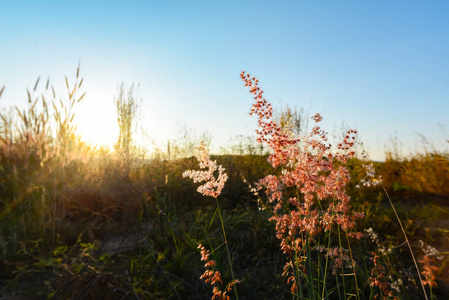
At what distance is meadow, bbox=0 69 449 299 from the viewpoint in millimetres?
1770

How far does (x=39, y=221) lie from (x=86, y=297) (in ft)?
6.87

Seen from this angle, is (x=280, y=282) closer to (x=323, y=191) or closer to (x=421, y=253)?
(x=323, y=191)

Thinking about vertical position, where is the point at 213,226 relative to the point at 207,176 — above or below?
below

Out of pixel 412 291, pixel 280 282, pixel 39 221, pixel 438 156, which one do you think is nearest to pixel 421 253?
pixel 412 291

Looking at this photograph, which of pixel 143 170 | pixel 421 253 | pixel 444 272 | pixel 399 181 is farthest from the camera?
pixel 399 181

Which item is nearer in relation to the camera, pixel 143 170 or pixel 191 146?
pixel 143 170

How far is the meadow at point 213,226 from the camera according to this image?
5.81 ft

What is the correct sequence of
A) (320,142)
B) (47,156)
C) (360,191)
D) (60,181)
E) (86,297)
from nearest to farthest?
1. (320,142)
2. (86,297)
3. (47,156)
4. (60,181)
5. (360,191)

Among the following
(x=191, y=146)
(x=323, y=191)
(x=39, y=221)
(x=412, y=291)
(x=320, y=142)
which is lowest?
(x=412, y=291)

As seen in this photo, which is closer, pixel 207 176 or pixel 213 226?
pixel 207 176

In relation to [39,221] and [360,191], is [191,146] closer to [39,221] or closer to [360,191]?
[360,191]

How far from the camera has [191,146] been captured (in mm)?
8086

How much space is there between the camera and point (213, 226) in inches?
167

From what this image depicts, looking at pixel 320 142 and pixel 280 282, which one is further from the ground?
pixel 320 142
